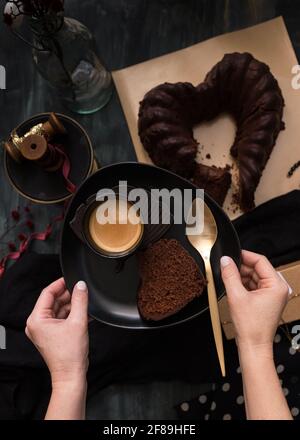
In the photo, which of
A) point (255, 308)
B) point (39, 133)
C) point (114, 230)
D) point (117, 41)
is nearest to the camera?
point (255, 308)

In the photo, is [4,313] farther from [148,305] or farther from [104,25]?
[104,25]

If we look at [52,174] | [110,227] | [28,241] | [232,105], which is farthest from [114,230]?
[232,105]

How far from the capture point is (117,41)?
63.9 inches

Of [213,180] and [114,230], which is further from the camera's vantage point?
[213,180]

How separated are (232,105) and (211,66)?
0.16 m

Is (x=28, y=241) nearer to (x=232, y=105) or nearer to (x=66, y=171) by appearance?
(x=66, y=171)

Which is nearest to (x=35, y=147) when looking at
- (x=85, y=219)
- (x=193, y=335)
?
(x=85, y=219)

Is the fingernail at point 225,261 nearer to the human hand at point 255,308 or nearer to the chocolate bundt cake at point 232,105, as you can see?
the human hand at point 255,308

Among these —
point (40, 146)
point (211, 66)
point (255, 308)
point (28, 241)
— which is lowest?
point (28, 241)

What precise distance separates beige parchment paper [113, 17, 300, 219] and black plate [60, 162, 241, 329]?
A: 0.27 metres

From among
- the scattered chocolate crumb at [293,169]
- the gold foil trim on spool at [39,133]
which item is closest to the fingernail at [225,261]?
the scattered chocolate crumb at [293,169]

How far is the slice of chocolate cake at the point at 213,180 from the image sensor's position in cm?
148

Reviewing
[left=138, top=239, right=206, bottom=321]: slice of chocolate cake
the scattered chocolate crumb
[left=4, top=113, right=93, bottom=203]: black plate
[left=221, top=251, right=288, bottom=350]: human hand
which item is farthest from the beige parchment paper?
[left=221, top=251, right=288, bottom=350]: human hand

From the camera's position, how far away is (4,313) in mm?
1451
